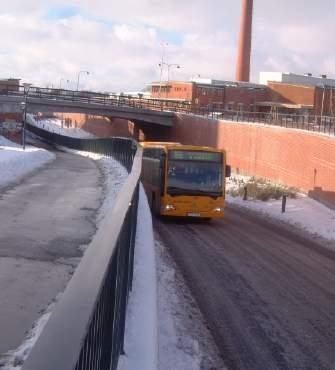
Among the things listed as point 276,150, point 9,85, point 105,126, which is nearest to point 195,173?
point 276,150

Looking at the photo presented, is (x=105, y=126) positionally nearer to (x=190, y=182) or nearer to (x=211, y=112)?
(x=211, y=112)

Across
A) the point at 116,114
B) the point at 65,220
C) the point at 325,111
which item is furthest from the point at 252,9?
the point at 65,220

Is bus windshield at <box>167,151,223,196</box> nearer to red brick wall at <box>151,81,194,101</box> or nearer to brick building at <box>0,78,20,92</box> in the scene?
brick building at <box>0,78,20,92</box>

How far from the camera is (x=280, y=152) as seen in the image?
4412 centimetres

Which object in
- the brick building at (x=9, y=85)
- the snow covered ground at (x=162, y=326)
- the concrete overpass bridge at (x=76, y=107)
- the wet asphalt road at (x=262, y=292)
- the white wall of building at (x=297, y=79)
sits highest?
the white wall of building at (x=297, y=79)

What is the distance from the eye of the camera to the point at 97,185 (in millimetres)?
30625

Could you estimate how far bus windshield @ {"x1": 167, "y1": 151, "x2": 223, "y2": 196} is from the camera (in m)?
25.7

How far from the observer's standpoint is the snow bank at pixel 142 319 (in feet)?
21.3

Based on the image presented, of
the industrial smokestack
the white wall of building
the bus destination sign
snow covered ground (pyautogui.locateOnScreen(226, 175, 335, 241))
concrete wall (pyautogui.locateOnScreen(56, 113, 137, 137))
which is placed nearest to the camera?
the bus destination sign

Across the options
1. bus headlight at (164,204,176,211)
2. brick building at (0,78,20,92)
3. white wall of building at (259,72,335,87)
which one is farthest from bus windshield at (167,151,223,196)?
white wall of building at (259,72,335,87)

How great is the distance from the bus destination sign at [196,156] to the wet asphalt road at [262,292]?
335 centimetres

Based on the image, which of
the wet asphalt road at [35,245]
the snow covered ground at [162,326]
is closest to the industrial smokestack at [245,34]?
the wet asphalt road at [35,245]

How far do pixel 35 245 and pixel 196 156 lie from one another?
12571mm

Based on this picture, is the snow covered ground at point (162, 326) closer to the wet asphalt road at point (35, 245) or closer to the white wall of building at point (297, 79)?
the wet asphalt road at point (35, 245)
